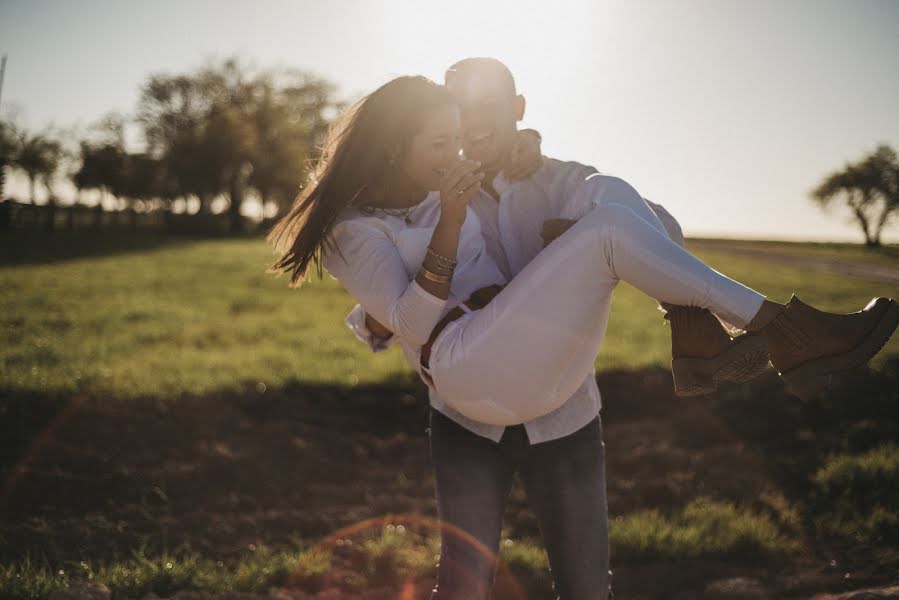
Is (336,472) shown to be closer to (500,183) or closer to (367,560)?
(367,560)

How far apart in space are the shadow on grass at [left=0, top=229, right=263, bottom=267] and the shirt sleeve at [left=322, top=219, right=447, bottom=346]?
23043 millimetres

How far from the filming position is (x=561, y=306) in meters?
2.11

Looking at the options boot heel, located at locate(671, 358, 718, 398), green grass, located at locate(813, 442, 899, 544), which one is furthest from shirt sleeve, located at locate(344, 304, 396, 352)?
green grass, located at locate(813, 442, 899, 544)

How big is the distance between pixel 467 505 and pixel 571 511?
385 millimetres

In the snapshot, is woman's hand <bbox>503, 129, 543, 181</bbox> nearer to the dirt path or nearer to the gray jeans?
the gray jeans

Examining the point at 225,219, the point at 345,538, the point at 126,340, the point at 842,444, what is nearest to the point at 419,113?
the point at 345,538

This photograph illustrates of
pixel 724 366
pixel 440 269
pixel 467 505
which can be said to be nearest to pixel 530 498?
pixel 467 505

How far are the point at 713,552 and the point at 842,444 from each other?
8.63ft

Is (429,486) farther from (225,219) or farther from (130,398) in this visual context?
(225,219)

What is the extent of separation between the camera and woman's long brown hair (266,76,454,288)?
8.46ft

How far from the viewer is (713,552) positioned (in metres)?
4.84

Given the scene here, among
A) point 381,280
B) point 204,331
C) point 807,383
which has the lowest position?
point 204,331

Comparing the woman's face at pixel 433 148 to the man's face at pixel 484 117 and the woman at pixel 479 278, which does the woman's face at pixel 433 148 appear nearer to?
the woman at pixel 479 278

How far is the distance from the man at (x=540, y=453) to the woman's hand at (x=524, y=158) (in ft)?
0.11
